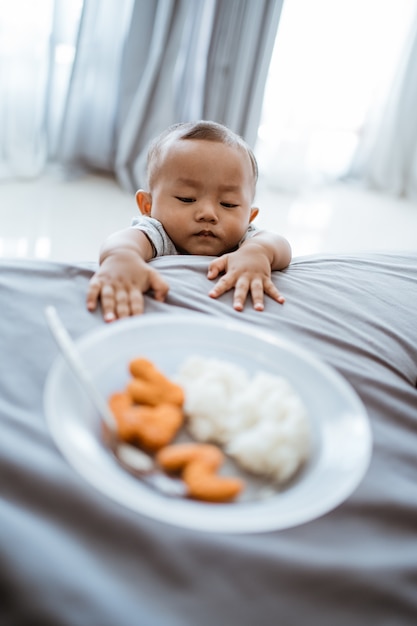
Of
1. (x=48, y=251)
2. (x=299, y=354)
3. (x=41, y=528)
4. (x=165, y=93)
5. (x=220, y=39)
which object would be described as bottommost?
(x=48, y=251)

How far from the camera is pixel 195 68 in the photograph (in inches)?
96.3

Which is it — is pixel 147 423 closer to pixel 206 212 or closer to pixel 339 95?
pixel 206 212

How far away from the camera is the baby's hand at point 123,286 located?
81cm

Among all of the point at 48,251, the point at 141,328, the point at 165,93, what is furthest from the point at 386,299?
the point at 165,93

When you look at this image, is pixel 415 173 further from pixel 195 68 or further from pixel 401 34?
pixel 195 68

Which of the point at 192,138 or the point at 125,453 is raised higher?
the point at 192,138

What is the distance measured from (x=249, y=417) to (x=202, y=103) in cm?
222

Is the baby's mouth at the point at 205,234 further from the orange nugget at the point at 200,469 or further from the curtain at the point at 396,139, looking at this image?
the curtain at the point at 396,139

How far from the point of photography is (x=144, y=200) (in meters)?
1.28

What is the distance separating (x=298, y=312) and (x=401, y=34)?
2.54 metres

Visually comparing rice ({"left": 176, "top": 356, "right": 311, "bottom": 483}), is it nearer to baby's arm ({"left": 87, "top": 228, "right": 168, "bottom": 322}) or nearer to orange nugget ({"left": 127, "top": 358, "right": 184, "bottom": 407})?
orange nugget ({"left": 127, "top": 358, "right": 184, "bottom": 407})

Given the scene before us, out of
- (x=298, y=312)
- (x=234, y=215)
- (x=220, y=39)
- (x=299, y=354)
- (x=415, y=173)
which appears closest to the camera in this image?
(x=299, y=354)

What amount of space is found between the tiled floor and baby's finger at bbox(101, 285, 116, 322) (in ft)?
3.65

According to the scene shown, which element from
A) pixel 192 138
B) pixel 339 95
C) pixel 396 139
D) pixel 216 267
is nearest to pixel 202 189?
pixel 192 138
